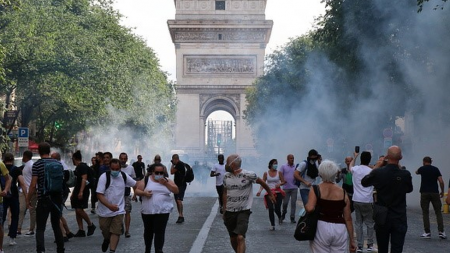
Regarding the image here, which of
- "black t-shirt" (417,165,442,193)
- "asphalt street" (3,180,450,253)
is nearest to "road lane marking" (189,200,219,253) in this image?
"asphalt street" (3,180,450,253)

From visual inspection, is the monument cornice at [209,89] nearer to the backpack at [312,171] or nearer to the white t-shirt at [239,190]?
the backpack at [312,171]

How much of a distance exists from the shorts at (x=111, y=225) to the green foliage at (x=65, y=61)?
567 inches

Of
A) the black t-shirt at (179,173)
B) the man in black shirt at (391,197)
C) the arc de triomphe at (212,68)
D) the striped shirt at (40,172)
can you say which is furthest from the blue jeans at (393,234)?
the arc de triomphe at (212,68)

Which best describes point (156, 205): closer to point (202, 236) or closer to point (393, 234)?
point (393, 234)

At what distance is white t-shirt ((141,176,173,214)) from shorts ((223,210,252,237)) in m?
0.95

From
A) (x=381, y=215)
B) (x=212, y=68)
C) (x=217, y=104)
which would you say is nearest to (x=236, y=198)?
(x=381, y=215)

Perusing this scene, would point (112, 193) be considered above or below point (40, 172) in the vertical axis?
below

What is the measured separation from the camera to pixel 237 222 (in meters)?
11.6

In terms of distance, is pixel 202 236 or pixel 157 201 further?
pixel 202 236

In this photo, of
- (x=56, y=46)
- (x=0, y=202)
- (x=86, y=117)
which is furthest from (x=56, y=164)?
(x=86, y=117)

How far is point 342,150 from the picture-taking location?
46.5m

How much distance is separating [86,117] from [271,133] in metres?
24.9

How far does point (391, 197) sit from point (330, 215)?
1960 mm

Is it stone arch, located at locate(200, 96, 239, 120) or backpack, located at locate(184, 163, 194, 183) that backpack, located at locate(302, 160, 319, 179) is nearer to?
backpack, located at locate(184, 163, 194, 183)
